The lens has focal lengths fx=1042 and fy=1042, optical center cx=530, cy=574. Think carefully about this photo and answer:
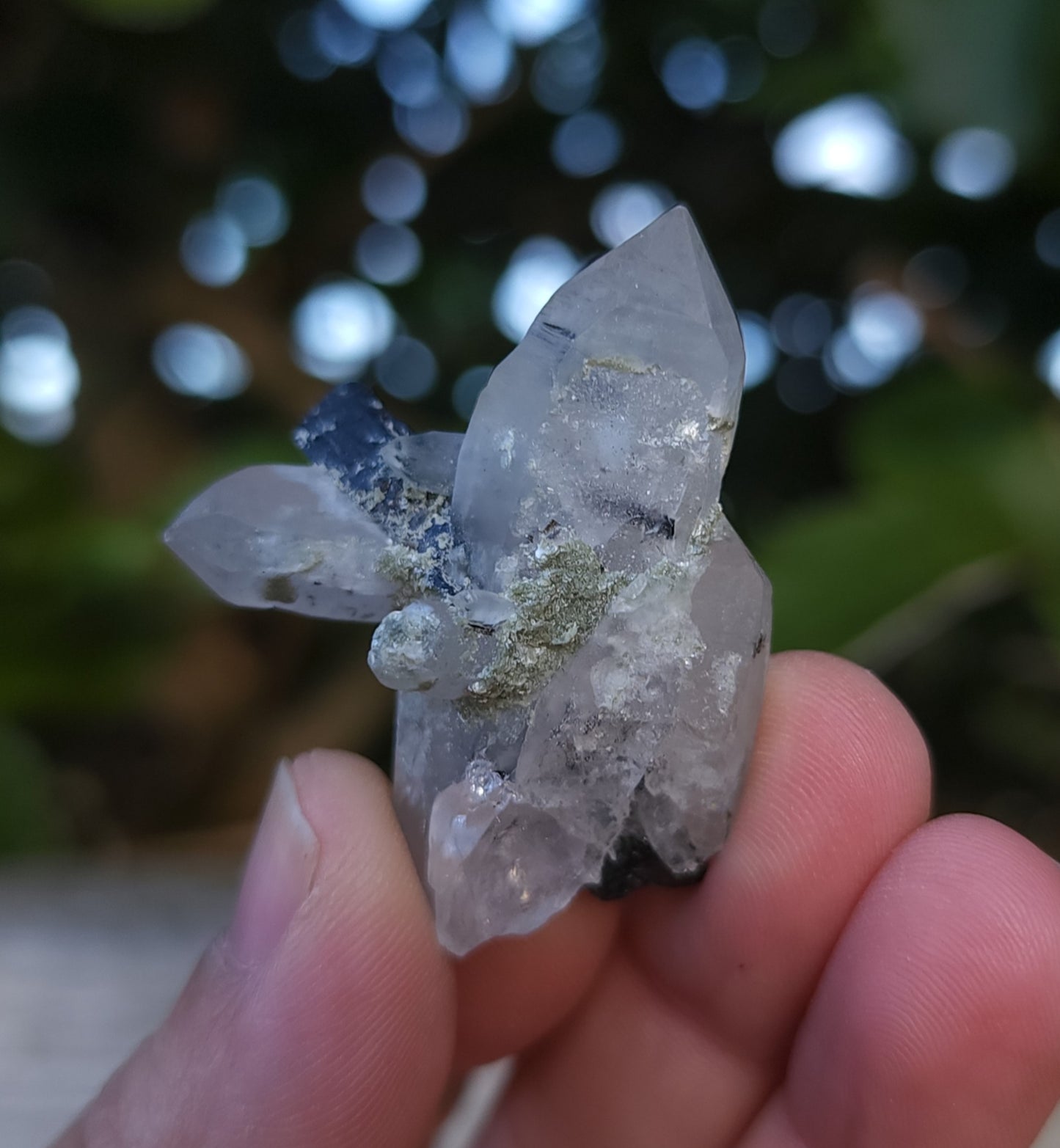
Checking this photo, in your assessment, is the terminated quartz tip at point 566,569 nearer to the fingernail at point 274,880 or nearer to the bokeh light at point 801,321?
the fingernail at point 274,880

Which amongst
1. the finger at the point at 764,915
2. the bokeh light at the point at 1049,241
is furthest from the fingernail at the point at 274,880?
the bokeh light at the point at 1049,241

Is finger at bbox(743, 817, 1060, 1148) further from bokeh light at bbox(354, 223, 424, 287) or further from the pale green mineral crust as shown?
bokeh light at bbox(354, 223, 424, 287)

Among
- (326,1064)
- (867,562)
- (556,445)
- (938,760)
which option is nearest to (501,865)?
→ (326,1064)

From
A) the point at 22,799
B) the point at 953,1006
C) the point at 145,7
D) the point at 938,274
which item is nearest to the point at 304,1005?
the point at 953,1006

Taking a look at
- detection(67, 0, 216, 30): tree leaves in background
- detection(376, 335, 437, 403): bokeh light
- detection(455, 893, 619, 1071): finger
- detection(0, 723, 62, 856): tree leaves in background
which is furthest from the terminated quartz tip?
detection(376, 335, 437, 403): bokeh light

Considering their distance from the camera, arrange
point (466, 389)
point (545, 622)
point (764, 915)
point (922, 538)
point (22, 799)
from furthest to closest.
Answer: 1. point (466, 389)
2. point (22, 799)
3. point (922, 538)
4. point (764, 915)
5. point (545, 622)

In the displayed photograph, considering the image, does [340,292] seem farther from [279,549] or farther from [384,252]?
[279,549]
